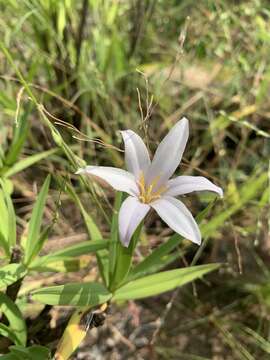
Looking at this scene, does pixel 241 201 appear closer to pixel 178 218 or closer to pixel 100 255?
pixel 100 255

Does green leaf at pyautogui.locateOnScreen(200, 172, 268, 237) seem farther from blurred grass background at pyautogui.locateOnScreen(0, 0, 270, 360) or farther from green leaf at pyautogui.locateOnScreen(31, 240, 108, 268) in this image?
green leaf at pyautogui.locateOnScreen(31, 240, 108, 268)

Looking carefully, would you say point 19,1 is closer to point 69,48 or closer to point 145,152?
point 69,48

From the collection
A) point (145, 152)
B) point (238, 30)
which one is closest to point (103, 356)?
point (145, 152)

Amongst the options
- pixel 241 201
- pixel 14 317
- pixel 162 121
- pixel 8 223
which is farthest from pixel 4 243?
pixel 162 121

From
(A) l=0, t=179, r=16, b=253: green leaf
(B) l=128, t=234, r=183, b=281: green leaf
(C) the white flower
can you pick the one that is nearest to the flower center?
(C) the white flower

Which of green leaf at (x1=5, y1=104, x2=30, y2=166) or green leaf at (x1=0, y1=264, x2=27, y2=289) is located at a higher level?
green leaf at (x1=5, y1=104, x2=30, y2=166)


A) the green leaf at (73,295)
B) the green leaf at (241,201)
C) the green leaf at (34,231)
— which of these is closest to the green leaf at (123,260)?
the green leaf at (73,295)

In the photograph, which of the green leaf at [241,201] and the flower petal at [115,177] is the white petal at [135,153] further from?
the green leaf at [241,201]
